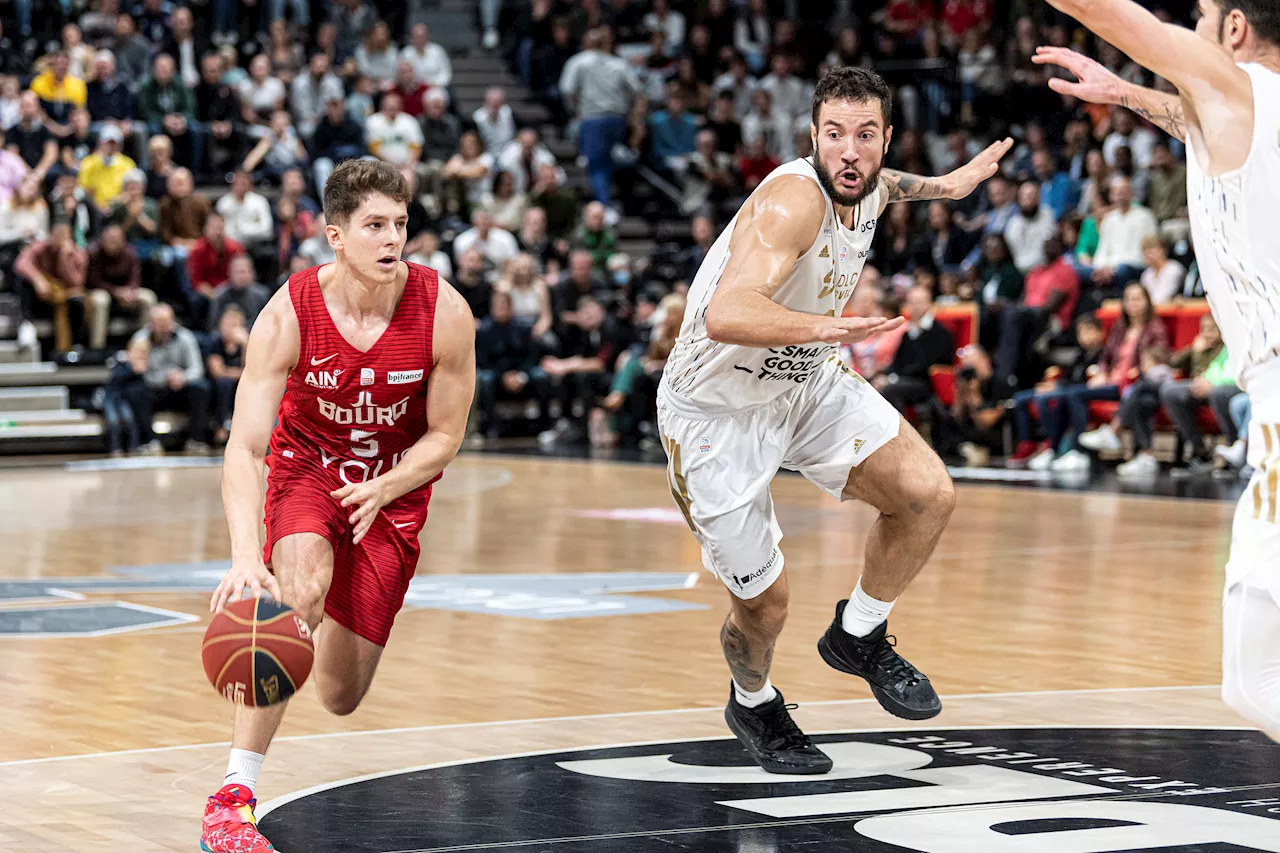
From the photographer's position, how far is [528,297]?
19703 millimetres

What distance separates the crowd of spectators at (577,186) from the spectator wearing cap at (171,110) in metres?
0.03

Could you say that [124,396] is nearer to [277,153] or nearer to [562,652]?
[277,153]

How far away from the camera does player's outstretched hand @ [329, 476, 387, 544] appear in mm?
4986

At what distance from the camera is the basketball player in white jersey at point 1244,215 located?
11.9ft

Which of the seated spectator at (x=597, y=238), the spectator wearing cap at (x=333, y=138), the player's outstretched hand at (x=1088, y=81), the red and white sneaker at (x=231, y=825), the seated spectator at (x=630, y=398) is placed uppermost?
the player's outstretched hand at (x=1088, y=81)

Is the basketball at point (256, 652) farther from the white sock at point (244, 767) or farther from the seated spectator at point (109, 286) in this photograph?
the seated spectator at point (109, 286)

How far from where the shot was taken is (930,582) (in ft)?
31.1

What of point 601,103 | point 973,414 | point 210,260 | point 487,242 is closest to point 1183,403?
point 973,414

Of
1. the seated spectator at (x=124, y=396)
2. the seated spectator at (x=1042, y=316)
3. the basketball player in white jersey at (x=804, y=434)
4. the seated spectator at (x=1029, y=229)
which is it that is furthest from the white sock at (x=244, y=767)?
the seated spectator at (x=1029, y=229)

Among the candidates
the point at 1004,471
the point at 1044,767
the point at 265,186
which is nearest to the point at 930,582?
the point at 1044,767

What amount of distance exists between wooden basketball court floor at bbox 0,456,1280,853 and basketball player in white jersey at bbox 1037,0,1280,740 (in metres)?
2.07

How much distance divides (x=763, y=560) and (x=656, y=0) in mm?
19503

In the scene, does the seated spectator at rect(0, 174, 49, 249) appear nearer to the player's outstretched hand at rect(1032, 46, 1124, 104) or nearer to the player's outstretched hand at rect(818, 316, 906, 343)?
the player's outstretched hand at rect(818, 316, 906, 343)

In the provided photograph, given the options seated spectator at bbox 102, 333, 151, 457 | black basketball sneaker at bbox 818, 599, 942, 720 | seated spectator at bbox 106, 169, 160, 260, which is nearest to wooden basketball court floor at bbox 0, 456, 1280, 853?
black basketball sneaker at bbox 818, 599, 942, 720
